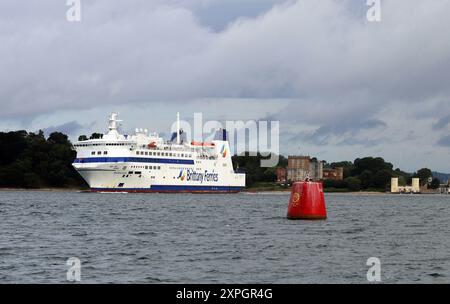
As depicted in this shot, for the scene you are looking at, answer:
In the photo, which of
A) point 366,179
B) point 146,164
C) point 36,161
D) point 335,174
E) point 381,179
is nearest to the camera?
point 146,164

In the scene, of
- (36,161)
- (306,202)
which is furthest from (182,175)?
(306,202)

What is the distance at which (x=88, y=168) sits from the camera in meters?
110

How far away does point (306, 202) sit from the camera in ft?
127

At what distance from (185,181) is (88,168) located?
1640 cm

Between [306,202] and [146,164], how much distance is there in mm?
75099

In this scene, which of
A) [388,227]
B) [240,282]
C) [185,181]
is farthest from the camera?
[185,181]

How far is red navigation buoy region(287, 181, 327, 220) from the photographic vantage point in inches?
1467

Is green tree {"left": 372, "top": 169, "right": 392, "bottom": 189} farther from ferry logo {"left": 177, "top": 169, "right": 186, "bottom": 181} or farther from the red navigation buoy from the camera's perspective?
the red navigation buoy

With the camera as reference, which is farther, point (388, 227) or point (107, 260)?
point (388, 227)

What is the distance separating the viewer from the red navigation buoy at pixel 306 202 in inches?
1467

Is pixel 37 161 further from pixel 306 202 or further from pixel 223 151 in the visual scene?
pixel 306 202

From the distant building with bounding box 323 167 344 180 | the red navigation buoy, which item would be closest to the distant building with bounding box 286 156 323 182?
the distant building with bounding box 323 167 344 180
